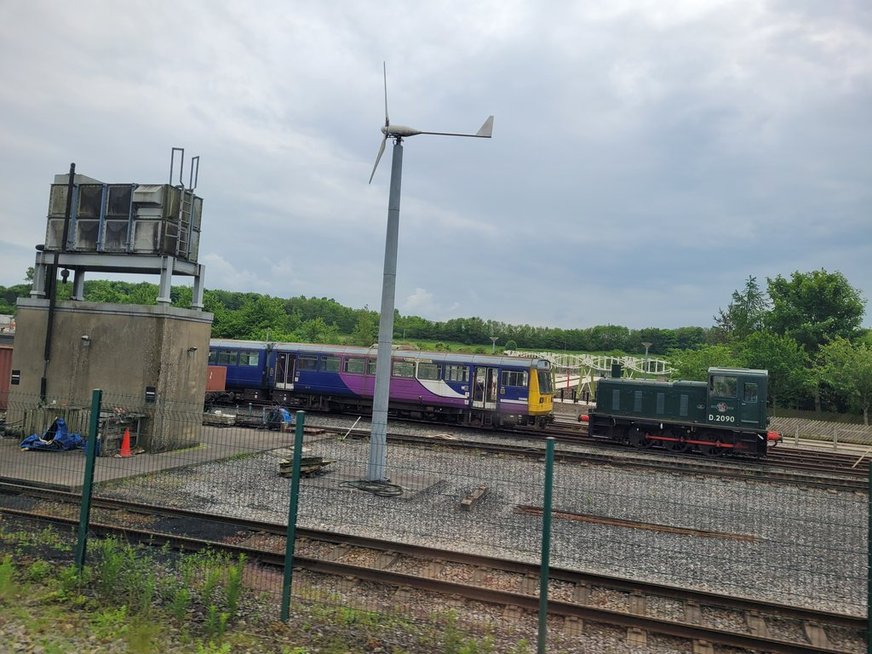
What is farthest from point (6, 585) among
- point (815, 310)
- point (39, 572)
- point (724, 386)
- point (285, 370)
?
point (815, 310)

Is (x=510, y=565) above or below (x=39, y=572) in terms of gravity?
above

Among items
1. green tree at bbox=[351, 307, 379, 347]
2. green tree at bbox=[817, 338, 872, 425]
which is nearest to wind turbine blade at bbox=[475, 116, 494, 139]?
green tree at bbox=[817, 338, 872, 425]

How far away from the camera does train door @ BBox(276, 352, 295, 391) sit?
27953mm

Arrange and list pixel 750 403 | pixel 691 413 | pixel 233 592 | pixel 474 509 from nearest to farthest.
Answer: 1. pixel 233 592
2. pixel 474 509
3. pixel 750 403
4. pixel 691 413

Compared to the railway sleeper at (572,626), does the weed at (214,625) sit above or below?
above

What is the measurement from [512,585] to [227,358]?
25214mm

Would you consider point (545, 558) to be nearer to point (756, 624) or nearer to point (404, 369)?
point (756, 624)

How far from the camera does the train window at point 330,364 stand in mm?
26875

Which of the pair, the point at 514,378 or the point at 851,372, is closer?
the point at 514,378

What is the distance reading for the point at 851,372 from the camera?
37000mm

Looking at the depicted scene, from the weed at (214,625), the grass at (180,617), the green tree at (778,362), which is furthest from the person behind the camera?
the green tree at (778,362)

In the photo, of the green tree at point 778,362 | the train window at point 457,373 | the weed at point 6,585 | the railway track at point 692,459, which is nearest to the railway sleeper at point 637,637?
the weed at point 6,585

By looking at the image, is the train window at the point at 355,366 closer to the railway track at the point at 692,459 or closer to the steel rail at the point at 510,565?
the railway track at the point at 692,459

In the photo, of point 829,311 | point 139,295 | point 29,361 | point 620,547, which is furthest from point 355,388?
point 139,295
